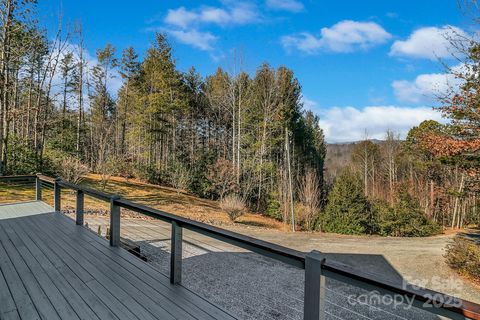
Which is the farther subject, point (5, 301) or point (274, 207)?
point (274, 207)

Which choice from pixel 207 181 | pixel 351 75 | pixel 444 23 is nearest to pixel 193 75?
pixel 207 181

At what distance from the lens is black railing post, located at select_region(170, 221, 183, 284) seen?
8.79ft

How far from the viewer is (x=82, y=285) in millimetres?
2734

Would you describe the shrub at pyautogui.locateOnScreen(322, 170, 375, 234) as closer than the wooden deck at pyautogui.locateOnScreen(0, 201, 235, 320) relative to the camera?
No

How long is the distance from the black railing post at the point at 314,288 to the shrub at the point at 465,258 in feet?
24.1

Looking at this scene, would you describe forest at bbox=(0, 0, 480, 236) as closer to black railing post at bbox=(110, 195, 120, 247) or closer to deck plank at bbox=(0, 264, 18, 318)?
black railing post at bbox=(110, 195, 120, 247)

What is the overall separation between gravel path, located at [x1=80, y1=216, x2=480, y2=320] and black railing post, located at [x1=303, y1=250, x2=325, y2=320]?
2062 millimetres

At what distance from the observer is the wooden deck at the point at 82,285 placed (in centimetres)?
226

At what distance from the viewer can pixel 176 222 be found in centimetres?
266

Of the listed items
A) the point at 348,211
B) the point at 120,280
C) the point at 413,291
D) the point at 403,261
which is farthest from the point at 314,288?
the point at 348,211

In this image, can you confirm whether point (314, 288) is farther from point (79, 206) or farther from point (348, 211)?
point (348, 211)

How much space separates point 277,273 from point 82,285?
4625 millimetres

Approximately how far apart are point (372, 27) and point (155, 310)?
44.5ft

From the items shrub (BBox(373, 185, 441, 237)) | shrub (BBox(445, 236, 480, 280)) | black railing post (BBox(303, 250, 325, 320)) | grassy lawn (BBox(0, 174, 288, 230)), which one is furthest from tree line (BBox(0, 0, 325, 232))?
black railing post (BBox(303, 250, 325, 320))
